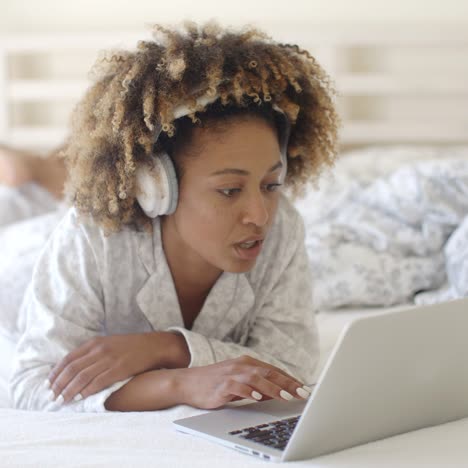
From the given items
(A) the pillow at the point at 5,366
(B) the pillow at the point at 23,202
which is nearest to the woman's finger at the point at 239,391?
(A) the pillow at the point at 5,366

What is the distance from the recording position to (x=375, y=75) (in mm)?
2748

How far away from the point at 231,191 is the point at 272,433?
39 centimetres

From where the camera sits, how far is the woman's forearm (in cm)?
109

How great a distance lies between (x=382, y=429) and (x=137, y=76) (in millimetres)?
580

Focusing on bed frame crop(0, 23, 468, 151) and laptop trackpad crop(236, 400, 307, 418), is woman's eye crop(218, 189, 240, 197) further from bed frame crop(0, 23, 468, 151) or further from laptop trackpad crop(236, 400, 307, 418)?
bed frame crop(0, 23, 468, 151)

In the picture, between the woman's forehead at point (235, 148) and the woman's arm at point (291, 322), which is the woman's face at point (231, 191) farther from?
the woman's arm at point (291, 322)

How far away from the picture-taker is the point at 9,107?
2959 mm

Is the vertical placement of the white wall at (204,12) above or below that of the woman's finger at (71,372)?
above

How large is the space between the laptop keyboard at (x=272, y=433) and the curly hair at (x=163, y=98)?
0.42 metres

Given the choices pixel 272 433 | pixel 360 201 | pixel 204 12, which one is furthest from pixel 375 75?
pixel 272 433

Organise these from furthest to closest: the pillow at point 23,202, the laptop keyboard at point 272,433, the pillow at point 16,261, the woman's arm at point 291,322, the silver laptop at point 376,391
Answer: the pillow at point 23,202
the pillow at point 16,261
the woman's arm at point 291,322
the laptop keyboard at point 272,433
the silver laptop at point 376,391

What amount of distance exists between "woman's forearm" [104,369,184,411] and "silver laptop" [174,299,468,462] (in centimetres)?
13

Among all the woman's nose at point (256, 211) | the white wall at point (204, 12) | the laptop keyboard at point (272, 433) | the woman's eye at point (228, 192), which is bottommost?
the laptop keyboard at point (272, 433)

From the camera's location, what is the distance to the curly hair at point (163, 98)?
1.17m
